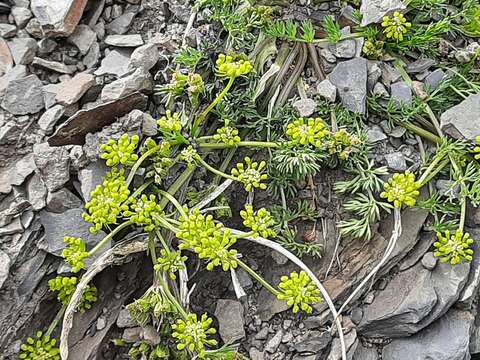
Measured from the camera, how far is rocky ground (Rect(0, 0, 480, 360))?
2.22 m

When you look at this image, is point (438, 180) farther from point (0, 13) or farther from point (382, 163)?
point (0, 13)

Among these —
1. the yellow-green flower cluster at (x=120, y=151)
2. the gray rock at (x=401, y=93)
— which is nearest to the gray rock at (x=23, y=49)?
the yellow-green flower cluster at (x=120, y=151)

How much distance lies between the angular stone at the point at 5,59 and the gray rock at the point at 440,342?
204 centimetres

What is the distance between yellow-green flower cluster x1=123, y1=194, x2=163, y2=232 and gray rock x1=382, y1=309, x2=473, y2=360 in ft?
3.77

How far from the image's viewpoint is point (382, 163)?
2.35 metres

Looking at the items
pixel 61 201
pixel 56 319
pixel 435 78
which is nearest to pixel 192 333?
pixel 56 319

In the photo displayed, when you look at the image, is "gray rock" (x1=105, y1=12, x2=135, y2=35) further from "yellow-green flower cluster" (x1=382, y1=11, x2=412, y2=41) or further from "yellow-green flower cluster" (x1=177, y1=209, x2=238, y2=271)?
"yellow-green flower cluster" (x1=382, y1=11, x2=412, y2=41)

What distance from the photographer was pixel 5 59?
2.38 meters

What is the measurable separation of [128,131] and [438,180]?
52.3 inches

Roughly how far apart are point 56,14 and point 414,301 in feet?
6.34

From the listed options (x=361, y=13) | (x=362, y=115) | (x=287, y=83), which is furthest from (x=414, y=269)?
(x=361, y=13)

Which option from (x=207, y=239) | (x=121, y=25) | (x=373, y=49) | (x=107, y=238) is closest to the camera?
(x=207, y=239)

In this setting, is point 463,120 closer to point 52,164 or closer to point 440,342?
point 440,342

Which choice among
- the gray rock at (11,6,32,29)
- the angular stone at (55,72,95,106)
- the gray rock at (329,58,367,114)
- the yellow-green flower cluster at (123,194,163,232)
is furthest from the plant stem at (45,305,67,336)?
the gray rock at (329,58,367,114)
